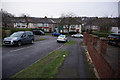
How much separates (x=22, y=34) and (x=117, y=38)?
37.1ft

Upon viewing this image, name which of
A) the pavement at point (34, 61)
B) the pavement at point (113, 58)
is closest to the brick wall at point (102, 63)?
the pavement at point (113, 58)

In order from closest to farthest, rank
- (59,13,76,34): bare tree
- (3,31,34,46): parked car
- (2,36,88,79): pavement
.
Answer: (2,36,88,79): pavement < (3,31,34,46): parked car < (59,13,76,34): bare tree

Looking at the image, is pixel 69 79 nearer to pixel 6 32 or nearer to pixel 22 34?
pixel 22 34

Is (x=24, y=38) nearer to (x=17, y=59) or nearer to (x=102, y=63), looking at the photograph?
(x=17, y=59)

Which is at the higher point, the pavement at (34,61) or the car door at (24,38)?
the car door at (24,38)

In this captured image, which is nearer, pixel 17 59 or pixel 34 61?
pixel 34 61

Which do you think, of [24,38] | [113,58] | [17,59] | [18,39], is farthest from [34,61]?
[24,38]

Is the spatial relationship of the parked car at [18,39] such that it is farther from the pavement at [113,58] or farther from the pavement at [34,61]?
the pavement at [113,58]

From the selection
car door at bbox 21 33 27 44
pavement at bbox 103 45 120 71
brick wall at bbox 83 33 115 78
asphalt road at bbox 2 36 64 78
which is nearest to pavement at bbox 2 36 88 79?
asphalt road at bbox 2 36 64 78

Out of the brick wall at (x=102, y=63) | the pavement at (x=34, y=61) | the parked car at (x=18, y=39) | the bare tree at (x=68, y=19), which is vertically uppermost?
the bare tree at (x=68, y=19)

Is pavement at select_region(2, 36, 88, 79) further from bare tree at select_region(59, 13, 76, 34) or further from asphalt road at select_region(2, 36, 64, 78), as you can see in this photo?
bare tree at select_region(59, 13, 76, 34)

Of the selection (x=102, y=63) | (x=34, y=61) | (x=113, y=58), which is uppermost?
(x=113, y=58)

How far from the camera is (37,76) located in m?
4.43

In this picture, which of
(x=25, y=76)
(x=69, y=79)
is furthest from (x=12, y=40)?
(x=69, y=79)
